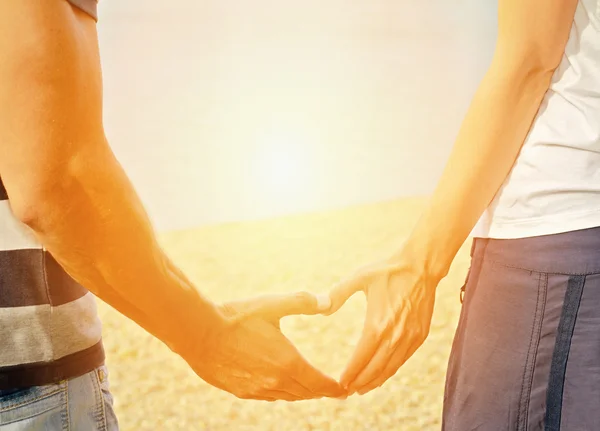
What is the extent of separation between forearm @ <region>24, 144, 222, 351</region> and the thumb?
0.25 ft

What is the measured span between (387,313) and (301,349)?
1.57 metres

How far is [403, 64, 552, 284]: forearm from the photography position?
73cm

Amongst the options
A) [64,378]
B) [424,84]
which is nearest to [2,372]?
[64,378]

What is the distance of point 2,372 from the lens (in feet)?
1.75

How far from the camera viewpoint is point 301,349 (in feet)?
7.69

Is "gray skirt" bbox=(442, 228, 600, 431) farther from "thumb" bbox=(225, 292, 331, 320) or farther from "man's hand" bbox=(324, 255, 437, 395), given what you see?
"thumb" bbox=(225, 292, 331, 320)

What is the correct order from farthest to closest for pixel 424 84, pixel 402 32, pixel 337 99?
pixel 337 99, pixel 424 84, pixel 402 32

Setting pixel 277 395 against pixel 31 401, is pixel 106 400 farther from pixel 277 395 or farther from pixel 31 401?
pixel 277 395

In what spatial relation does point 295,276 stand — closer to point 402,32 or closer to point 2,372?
point 402,32

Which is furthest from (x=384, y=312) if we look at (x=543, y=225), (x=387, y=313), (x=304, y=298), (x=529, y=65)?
(x=529, y=65)

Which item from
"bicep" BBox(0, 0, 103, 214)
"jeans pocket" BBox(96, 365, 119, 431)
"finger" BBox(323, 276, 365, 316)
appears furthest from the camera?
"finger" BBox(323, 276, 365, 316)

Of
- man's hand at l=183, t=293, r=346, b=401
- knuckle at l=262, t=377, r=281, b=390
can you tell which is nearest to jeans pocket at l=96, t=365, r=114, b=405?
man's hand at l=183, t=293, r=346, b=401

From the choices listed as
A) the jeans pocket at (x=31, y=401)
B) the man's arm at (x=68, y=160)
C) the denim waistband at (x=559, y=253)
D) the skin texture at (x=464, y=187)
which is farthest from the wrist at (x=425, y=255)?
the jeans pocket at (x=31, y=401)

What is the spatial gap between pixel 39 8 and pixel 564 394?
0.68 metres
